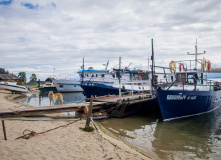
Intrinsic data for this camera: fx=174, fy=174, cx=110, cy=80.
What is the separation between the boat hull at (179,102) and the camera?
11.8 metres

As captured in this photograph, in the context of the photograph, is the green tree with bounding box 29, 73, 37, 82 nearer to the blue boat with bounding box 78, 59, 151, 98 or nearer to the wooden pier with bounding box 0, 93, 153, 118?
the blue boat with bounding box 78, 59, 151, 98

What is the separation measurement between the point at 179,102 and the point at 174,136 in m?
3.74

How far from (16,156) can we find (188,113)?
11.8m

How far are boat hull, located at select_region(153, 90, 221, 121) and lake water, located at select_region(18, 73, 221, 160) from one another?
513 millimetres

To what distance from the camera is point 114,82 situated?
2603 centimetres

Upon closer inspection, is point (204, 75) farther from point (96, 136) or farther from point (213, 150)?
point (96, 136)

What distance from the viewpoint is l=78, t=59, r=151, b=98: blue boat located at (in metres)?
21.2

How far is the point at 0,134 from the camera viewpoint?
20.0 ft

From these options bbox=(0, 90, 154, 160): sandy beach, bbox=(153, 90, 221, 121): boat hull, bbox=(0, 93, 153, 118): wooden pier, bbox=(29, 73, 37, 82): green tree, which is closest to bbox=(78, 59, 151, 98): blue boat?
bbox=(0, 93, 153, 118): wooden pier

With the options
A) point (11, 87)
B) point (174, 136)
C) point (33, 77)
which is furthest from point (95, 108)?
point (33, 77)

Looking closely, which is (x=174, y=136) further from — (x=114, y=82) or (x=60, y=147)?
(x=114, y=82)

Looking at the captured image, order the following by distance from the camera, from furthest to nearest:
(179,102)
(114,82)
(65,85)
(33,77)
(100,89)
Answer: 1. (33,77)
2. (65,85)
3. (114,82)
4. (100,89)
5. (179,102)

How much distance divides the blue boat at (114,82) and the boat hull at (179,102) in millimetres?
3881

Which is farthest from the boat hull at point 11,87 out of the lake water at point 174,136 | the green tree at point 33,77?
the green tree at point 33,77
